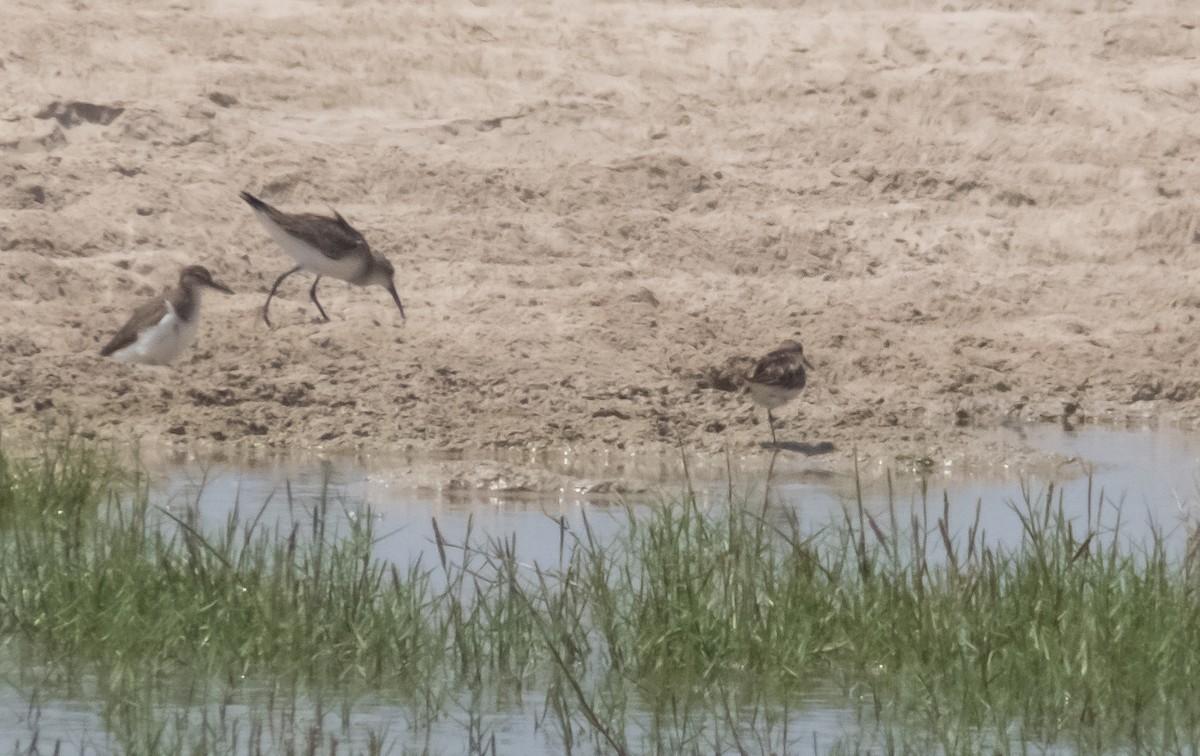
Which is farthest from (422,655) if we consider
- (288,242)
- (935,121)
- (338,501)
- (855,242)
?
(935,121)

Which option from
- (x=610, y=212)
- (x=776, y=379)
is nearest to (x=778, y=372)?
(x=776, y=379)

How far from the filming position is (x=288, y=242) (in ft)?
39.0

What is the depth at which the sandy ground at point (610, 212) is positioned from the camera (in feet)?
35.3

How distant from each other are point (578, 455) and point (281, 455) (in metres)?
1.42

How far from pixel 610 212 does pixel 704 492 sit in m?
5.65

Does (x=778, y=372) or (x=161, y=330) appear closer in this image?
(x=778, y=372)

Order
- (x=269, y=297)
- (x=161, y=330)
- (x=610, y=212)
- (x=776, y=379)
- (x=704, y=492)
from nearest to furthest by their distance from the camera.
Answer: (x=704, y=492) < (x=776, y=379) < (x=161, y=330) < (x=269, y=297) < (x=610, y=212)

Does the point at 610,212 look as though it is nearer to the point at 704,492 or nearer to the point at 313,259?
the point at 313,259

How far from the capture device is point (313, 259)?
11.9 metres

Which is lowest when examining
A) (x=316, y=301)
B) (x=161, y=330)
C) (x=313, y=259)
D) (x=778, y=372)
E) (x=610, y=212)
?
(x=778, y=372)

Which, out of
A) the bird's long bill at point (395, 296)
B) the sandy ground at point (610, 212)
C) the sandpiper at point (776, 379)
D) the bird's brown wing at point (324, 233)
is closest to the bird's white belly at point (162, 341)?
the sandy ground at point (610, 212)

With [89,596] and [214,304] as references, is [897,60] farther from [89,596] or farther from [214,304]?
[89,596]

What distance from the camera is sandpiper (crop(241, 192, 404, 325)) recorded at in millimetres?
11805

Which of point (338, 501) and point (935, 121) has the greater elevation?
point (935, 121)
